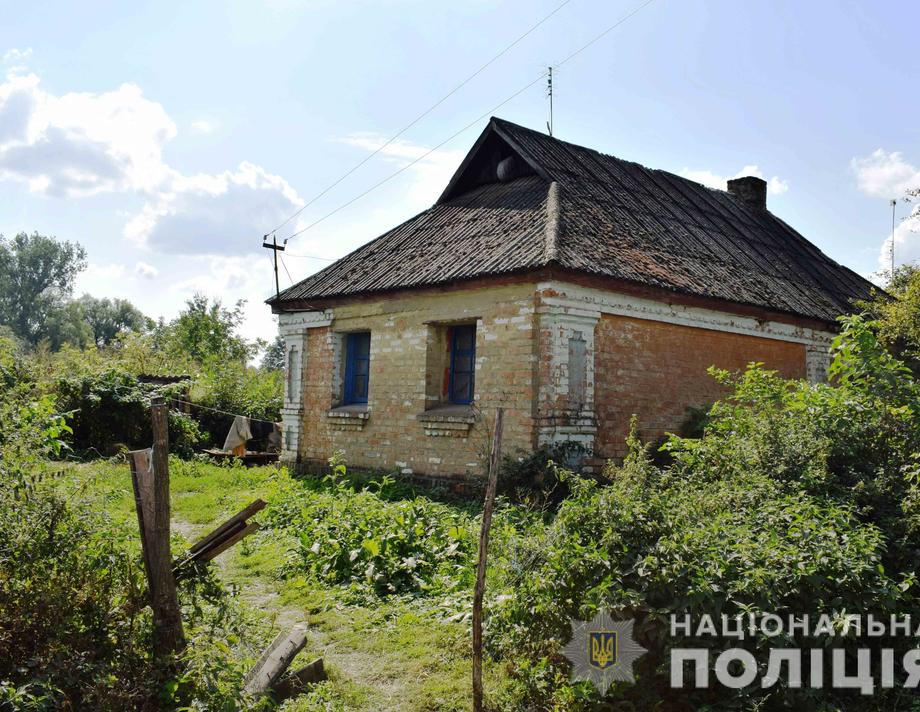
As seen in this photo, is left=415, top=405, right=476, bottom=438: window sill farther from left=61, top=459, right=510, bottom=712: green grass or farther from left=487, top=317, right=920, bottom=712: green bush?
left=487, top=317, right=920, bottom=712: green bush

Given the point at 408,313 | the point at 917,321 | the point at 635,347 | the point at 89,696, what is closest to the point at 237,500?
the point at 408,313

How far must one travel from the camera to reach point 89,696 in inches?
152

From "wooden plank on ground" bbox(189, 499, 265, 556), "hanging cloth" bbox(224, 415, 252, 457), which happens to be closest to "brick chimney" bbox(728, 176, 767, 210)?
"hanging cloth" bbox(224, 415, 252, 457)

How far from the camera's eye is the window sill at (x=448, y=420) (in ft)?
33.6

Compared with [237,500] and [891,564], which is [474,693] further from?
[237,500]

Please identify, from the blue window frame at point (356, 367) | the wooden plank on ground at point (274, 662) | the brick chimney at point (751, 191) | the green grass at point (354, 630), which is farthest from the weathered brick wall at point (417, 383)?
the brick chimney at point (751, 191)

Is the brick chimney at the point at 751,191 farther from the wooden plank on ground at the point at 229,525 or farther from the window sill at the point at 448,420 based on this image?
the wooden plank on ground at the point at 229,525

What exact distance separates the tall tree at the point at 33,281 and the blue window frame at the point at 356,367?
5351cm

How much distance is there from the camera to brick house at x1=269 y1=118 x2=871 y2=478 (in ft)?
31.8

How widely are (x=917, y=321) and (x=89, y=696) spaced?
10733mm

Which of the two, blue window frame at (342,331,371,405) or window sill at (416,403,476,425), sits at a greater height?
blue window frame at (342,331,371,405)

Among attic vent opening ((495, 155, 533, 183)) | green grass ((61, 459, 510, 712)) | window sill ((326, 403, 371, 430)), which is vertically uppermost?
attic vent opening ((495, 155, 533, 183))

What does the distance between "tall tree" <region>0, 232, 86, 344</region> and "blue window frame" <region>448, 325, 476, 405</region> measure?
183 ft

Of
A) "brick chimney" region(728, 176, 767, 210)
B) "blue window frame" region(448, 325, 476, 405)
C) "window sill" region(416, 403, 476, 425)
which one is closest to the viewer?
"window sill" region(416, 403, 476, 425)
